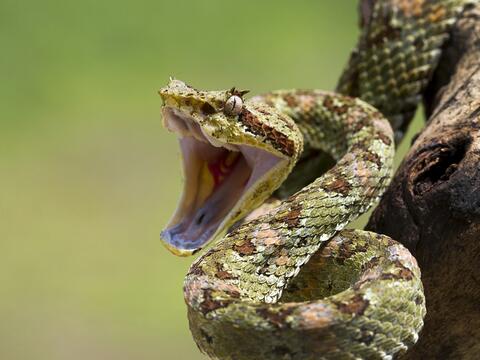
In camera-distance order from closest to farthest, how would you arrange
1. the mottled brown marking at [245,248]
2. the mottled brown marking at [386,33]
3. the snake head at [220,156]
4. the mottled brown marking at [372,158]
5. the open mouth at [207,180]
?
the mottled brown marking at [245,248]
the snake head at [220,156]
the open mouth at [207,180]
the mottled brown marking at [372,158]
the mottled brown marking at [386,33]

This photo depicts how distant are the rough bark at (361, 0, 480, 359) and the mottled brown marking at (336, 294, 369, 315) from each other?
0.74 meters

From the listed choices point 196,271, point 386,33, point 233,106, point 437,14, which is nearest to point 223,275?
point 196,271

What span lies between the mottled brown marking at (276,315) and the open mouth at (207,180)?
0.91m

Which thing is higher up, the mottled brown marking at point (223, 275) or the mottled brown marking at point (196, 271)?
the mottled brown marking at point (196, 271)

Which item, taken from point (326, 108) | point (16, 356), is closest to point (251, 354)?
point (326, 108)

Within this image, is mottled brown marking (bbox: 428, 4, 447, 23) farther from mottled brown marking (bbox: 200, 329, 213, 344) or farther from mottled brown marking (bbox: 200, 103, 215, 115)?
mottled brown marking (bbox: 200, 329, 213, 344)

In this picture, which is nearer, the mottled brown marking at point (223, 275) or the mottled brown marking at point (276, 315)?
the mottled brown marking at point (276, 315)

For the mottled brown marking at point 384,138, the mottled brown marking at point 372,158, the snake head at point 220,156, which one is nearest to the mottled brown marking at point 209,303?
the snake head at point 220,156

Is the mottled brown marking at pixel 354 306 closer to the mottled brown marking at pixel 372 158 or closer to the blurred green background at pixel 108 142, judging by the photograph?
the mottled brown marking at pixel 372 158

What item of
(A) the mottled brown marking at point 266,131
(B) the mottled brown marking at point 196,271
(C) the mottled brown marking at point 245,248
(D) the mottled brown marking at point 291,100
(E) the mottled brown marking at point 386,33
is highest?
(E) the mottled brown marking at point 386,33

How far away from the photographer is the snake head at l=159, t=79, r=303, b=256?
438cm

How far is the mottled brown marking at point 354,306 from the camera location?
3.59m

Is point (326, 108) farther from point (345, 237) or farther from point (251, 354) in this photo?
point (251, 354)

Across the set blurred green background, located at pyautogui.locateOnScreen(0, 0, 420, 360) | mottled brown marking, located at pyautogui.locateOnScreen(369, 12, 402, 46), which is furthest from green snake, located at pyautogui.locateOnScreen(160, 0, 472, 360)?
blurred green background, located at pyautogui.locateOnScreen(0, 0, 420, 360)
